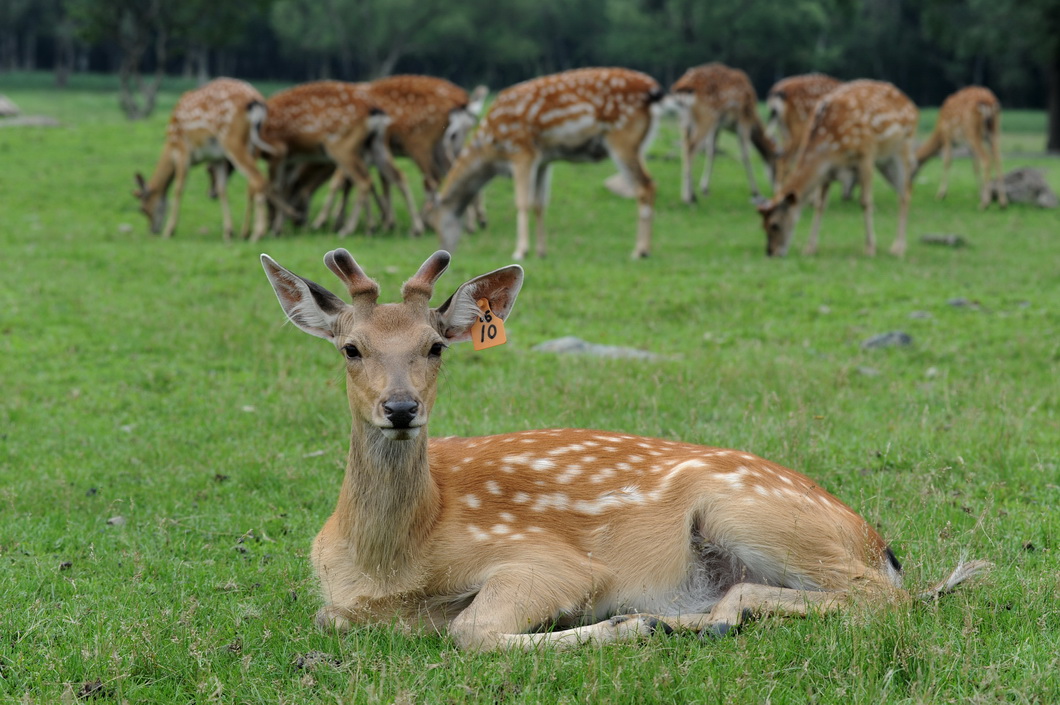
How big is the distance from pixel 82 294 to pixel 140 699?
7.73 meters

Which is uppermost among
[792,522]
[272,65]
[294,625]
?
[272,65]

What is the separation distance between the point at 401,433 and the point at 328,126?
38.6 ft

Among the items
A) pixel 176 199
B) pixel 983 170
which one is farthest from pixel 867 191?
pixel 176 199

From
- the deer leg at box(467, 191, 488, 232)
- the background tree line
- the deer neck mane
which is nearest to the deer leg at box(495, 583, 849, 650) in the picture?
the deer neck mane

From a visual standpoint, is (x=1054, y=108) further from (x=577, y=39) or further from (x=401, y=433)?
(x=577, y=39)

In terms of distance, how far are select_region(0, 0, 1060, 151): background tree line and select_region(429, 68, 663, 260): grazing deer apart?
32504 mm

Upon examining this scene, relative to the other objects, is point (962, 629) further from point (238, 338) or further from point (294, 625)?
point (238, 338)

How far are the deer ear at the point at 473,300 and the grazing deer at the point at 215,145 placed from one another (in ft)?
34.0

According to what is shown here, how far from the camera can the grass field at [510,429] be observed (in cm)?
323

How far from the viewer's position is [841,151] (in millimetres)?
13422

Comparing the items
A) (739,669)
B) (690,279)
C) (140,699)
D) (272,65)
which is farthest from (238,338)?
(272,65)

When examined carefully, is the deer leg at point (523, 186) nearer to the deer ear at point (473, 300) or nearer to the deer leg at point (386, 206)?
the deer leg at point (386, 206)

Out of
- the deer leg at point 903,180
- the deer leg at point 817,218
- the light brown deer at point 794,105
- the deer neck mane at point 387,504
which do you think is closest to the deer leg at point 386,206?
the deer leg at point 817,218

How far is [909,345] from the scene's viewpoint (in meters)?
8.35
